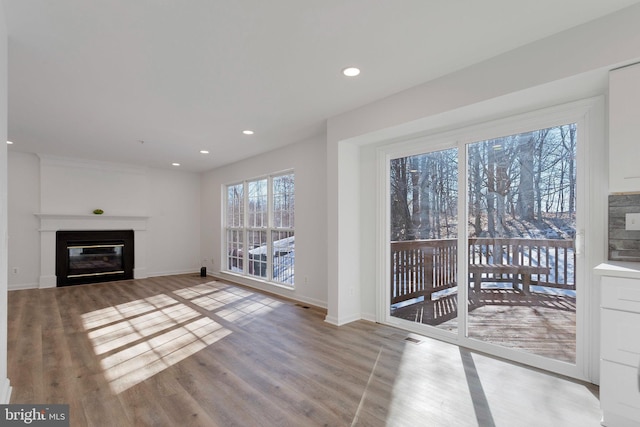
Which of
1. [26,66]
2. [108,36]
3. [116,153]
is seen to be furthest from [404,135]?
[116,153]

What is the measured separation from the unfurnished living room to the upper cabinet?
0.01 m

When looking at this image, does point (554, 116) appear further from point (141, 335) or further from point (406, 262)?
point (141, 335)

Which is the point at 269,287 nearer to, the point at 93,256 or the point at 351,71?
the point at 93,256

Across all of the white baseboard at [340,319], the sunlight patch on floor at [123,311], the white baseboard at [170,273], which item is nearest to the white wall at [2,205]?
the sunlight patch on floor at [123,311]

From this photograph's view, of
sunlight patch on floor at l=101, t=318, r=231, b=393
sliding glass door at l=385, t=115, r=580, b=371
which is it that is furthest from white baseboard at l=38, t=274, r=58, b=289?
sliding glass door at l=385, t=115, r=580, b=371

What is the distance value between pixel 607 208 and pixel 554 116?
84 cm

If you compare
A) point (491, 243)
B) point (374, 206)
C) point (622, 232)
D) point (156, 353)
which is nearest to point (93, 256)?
point (156, 353)

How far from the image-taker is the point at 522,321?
288cm

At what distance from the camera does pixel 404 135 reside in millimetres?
3605

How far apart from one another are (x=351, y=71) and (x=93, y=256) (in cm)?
667

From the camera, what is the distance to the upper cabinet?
1990mm

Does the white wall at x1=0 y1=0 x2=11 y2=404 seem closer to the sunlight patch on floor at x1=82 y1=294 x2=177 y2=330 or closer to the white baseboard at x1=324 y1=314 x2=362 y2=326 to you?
the sunlight patch on floor at x1=82 y1=294 x2=177 y2=330
